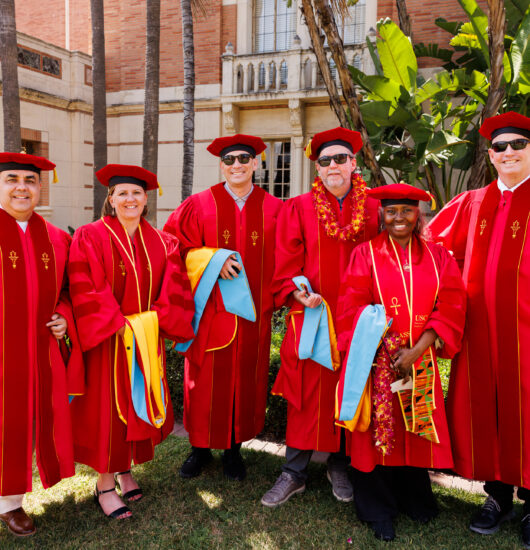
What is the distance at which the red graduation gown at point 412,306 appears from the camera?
299cm

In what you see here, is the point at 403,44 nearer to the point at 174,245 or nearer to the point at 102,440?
the point at 174,245

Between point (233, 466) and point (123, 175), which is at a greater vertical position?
point (123, 175)

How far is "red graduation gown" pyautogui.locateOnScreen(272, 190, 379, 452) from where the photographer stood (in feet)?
11.2

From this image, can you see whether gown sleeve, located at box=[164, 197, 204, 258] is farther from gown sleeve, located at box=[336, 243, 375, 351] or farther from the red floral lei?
the red floral lei

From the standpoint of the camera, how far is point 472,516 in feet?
10.8

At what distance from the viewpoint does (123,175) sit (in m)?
3.28

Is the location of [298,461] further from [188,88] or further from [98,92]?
[98,92]

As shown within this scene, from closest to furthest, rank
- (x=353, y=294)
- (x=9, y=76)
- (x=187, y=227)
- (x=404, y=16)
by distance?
1. (x=353, y=294)
2. (x=187, y=227)
3. (x=9, y=76)
4. (x=404, y=16)

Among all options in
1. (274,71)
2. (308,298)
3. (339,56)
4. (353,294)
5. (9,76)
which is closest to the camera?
(353,294)

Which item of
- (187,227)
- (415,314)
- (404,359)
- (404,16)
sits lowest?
(404,359)

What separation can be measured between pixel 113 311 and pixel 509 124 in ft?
8.48

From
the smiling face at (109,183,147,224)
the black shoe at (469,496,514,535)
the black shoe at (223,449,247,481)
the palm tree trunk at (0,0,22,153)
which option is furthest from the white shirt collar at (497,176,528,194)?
the palm tree trunk at (0,0,22,153)

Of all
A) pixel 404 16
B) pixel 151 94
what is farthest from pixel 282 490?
pixel 404 16

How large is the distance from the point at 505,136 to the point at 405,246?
0.85 meters
